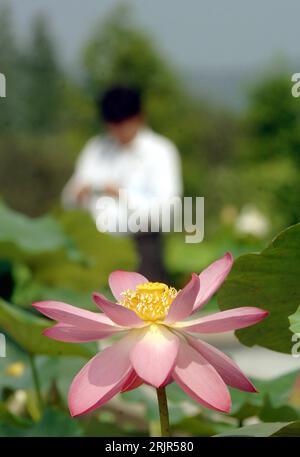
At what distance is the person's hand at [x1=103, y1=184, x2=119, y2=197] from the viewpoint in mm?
3793

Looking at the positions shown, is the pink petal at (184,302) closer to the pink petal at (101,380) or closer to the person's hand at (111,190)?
the pink petal at (101,380)

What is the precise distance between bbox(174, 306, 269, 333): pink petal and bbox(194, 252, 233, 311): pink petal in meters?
0.03

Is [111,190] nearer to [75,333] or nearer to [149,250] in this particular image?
[149,250]

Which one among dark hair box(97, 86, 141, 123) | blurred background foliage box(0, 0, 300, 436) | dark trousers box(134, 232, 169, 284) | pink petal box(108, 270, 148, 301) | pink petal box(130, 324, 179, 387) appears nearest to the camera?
pink petal box(130, 324, 179, 387)

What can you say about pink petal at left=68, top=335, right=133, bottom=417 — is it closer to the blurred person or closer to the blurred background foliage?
the blurred background foliage

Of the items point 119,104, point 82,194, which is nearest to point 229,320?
point 82,194

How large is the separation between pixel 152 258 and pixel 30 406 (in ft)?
9.48

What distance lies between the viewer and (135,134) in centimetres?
408

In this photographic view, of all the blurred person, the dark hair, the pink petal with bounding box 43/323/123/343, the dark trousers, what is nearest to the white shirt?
the blurred person

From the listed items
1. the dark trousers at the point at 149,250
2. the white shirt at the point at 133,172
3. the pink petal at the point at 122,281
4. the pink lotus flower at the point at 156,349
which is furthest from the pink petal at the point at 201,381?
the dark trousers at the point at 149,250

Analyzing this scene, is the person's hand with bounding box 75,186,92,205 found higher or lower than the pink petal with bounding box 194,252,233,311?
higher

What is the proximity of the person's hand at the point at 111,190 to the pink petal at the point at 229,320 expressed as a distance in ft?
10.4

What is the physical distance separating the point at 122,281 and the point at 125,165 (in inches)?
125

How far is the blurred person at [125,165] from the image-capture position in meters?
3.79
